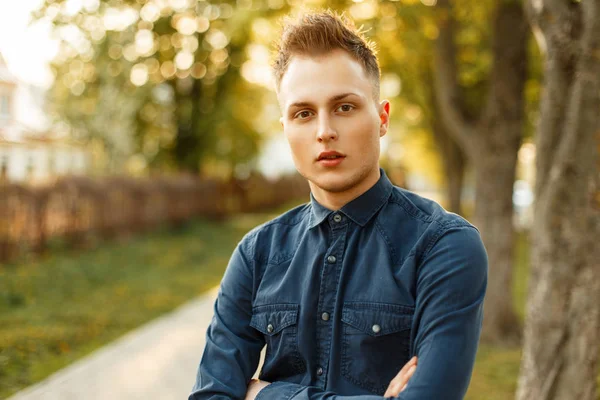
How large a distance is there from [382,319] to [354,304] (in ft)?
0.37

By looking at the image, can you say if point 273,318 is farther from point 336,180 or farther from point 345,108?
point 345,108

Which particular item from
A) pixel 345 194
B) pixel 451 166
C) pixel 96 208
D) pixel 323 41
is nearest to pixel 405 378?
pixel 345 194

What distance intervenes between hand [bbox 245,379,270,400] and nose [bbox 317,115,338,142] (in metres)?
0.91

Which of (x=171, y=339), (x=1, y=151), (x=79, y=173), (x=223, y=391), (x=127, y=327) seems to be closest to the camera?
(x=223, y=391)

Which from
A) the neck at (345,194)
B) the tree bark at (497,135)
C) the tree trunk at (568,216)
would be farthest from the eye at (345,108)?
the tree bark at (497,135)

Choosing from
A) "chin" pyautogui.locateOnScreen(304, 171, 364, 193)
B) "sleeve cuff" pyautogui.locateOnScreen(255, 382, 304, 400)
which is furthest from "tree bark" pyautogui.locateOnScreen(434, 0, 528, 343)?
"sleeve cuff" pyautogui.locateOnScreen(255, 382, 304, 400)

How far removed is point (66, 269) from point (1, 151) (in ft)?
8.73

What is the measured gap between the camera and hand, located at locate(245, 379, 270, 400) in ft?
7.96

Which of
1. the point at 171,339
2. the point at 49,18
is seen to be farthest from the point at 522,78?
the point at 49,18

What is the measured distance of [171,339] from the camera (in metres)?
8.25

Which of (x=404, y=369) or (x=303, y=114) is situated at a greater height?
(x=303, y=114)

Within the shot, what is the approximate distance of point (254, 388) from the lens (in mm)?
2451

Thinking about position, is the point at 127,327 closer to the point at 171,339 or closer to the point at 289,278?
the point at 171,339

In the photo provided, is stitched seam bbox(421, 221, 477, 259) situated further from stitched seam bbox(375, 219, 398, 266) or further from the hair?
the hair
